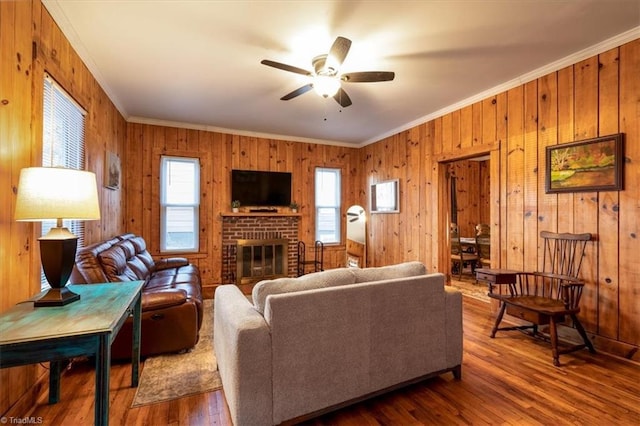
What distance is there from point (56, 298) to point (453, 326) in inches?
97.1

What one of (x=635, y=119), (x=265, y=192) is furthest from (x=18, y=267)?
(x=635, y=119)

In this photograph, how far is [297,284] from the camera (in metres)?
1.77

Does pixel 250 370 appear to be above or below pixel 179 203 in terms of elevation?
below

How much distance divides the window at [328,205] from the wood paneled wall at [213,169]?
0.13m

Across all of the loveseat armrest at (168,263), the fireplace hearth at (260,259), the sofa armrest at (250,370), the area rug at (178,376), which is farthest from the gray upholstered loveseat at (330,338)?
the fireplace hearth at (260,259)

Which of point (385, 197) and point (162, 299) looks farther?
point (385, 197)

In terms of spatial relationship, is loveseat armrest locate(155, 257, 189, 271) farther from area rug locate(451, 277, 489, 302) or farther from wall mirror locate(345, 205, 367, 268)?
area rug locate(451, 277, 489, 302)

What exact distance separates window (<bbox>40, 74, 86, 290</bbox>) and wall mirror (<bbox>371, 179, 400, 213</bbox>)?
4.24 m

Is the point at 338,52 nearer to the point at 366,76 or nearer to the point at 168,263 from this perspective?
the point at 366,76

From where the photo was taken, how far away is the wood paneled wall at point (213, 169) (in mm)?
4570

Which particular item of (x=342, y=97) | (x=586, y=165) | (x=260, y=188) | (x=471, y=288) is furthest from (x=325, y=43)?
(x=471, y=288)

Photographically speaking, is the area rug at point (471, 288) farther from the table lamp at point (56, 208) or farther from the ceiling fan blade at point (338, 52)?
the table lamp at point (56, 208)

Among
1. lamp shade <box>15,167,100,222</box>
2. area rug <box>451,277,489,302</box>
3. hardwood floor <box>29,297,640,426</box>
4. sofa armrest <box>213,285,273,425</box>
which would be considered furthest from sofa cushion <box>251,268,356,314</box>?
area rug <box>451,277,489,302</box>

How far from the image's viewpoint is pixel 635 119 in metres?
2.39
